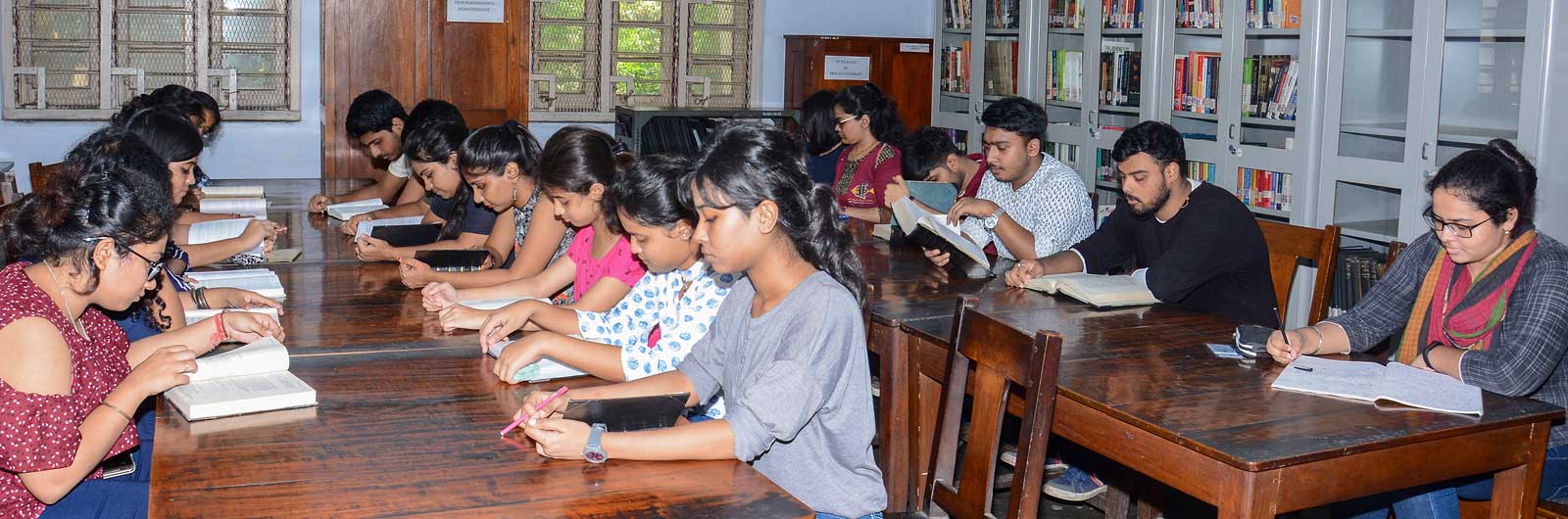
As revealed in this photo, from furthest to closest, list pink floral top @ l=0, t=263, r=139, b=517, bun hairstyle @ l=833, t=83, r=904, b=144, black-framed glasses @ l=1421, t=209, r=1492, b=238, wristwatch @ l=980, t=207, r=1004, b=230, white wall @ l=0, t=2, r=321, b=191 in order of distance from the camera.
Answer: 1. white wall @ l=0, t=2, r=321, b=191
2. bun hairstyle @ l=833, t=83, r=904, b=144
3. wristwatch @ l=980, t=207, r=1004, b=230
4. black-framed glasses @ l=1421, t=209, r=1492, b=238
5. pink floral top @ l=0, t=263, r=139, b=517

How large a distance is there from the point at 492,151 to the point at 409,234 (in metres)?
0.78

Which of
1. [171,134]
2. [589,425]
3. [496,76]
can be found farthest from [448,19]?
[589,425]

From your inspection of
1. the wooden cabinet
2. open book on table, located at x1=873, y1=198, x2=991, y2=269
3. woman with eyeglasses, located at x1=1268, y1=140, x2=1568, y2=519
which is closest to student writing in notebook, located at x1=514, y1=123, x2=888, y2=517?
woman with eyeglasses, located at x1=1268, y1=140, x2=1568, y2=519

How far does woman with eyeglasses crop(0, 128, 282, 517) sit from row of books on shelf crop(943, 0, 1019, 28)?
4905mm

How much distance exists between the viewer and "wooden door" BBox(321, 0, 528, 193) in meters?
6.39

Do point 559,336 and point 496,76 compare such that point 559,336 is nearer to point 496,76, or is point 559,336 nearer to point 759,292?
point 759,292

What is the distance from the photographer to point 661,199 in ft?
7.51

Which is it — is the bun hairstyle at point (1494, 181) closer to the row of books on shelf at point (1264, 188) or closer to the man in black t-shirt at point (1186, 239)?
the man in black t-shirt at point (1186, 239)

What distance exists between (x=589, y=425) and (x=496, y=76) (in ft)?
16.8

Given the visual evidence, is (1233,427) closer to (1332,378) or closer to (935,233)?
(1332,378)

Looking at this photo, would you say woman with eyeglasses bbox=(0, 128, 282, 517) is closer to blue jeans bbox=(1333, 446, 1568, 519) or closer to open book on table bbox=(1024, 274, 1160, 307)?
open book on table bbox=(1024, 274, 1160, 307)

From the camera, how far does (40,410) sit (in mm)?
1898

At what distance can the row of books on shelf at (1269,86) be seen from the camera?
478 cm

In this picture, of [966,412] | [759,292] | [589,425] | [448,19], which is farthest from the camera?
[448,19]
